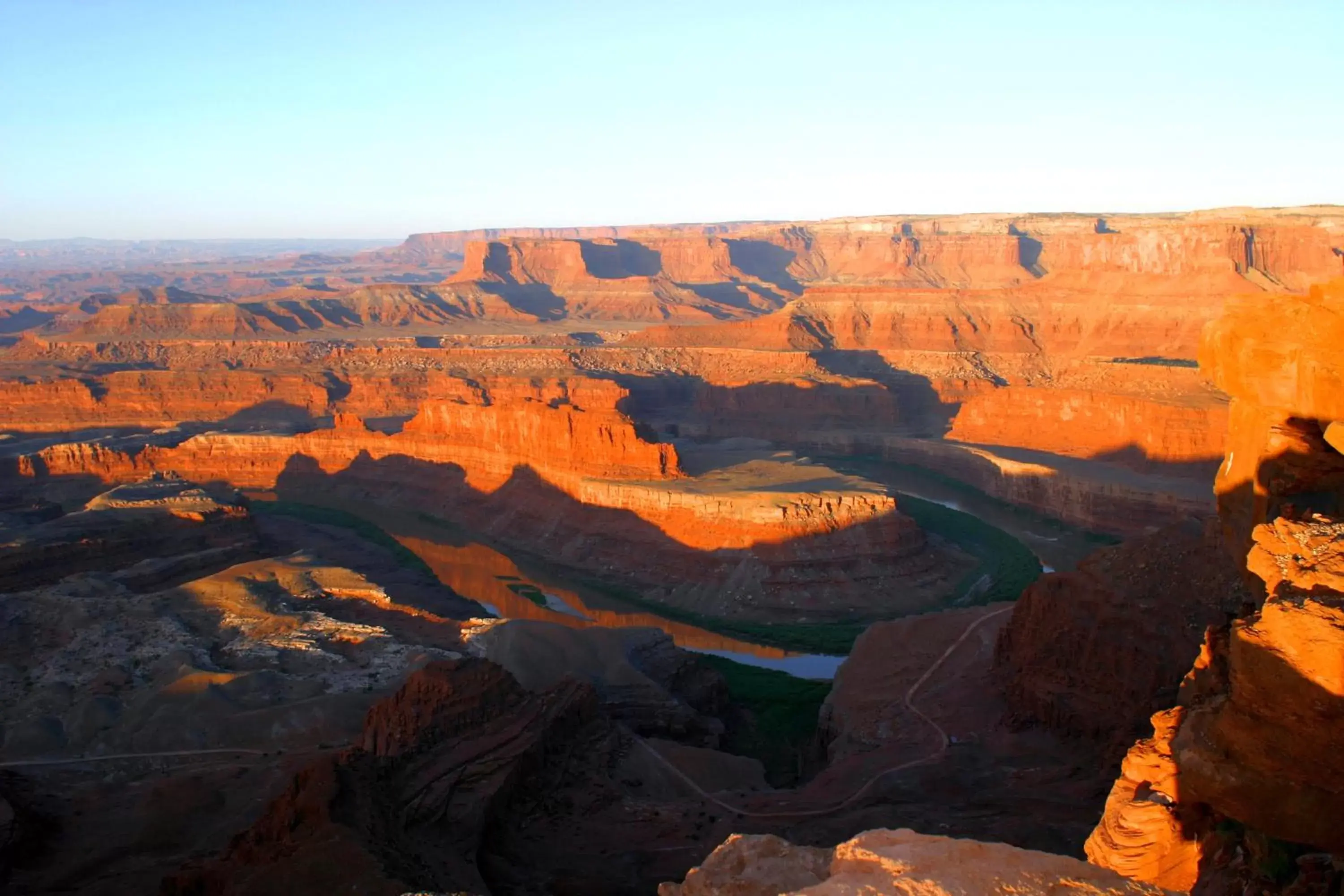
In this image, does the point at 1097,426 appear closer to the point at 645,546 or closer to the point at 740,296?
the point at 645,546

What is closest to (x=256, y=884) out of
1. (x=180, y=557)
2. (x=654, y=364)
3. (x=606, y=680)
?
(x=606, y=680)

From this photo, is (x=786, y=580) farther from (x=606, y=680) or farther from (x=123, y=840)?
(x=123, y=840)

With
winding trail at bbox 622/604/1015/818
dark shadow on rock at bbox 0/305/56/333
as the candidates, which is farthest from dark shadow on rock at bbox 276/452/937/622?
dark shadow on rock at bbox 0/305/56/333

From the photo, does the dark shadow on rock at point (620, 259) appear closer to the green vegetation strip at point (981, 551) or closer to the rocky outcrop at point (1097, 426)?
the rocky outcrop at point (1097, 426)

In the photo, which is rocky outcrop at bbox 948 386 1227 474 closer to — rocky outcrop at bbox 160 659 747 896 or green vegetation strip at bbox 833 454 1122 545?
green vegetation strip at bbox 833 454 1122 545

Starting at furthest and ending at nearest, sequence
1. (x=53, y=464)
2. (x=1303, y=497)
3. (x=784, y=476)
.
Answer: (x=53, y=464), (x=784, y=476), (x=1303, y=497)

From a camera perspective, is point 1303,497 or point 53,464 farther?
point 53,464
